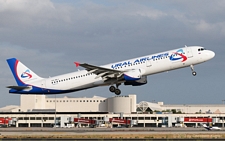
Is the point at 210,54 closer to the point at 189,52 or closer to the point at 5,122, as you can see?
the point at 189,52

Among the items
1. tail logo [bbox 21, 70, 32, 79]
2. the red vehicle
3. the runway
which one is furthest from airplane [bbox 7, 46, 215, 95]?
the red vehicle

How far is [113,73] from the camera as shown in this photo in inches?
3127

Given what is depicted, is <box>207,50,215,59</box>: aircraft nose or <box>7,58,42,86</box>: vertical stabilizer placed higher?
<box>207,50,215,59</box>: aircraft nose

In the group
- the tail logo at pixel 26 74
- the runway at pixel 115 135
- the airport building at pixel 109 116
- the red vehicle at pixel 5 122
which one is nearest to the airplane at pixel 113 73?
the tail logo at pixel 26 74

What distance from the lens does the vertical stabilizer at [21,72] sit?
8725 cm

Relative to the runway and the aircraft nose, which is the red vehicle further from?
the aircraft nose

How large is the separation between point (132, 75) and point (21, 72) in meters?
21.8

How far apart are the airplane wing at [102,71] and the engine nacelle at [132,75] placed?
→ 1039 mm

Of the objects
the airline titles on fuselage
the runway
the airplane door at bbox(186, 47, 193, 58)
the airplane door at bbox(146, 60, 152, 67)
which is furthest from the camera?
the airplane door at bbox(146, 60, 152, 67)

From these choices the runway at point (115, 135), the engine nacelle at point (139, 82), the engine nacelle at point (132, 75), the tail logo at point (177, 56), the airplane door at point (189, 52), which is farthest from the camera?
the engine nacelle at point (139, 82)

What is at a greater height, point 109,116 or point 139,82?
point 139,82

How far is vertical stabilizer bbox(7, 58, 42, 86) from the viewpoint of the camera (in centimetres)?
8725

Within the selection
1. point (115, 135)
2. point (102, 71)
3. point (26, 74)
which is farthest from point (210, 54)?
point (26, 74)

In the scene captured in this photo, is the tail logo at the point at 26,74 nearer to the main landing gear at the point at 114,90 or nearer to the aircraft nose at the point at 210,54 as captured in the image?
the main landing gear at the point at 114,90
